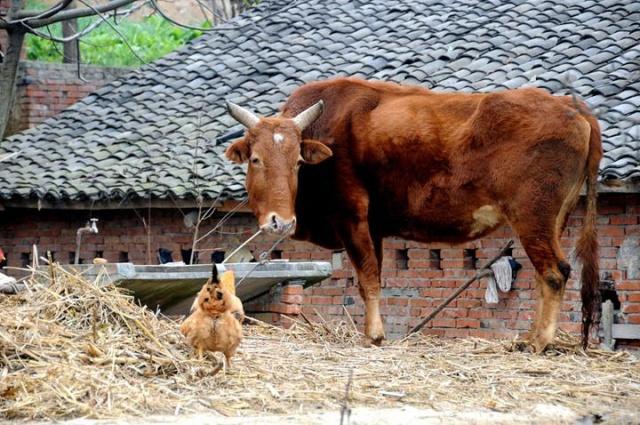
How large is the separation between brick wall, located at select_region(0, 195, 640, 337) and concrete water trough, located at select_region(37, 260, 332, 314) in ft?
1.42

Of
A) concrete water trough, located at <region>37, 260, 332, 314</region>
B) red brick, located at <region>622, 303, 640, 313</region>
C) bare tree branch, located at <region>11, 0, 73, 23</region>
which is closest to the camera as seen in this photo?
concrete water trough, located at <region>37, 260, 332, 314</region>

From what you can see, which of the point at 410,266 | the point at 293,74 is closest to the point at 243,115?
the point at 410,266

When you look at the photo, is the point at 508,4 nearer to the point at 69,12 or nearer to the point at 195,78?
the point at 195,78

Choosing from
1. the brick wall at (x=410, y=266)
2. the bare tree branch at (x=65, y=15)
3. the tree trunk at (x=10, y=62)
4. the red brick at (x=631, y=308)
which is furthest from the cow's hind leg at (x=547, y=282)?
the tree trunk at (x=10, y=62)

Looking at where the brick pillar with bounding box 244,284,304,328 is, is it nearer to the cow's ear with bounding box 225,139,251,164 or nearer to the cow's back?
the cow's back

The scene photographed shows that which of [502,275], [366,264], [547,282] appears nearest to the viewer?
[547,282]

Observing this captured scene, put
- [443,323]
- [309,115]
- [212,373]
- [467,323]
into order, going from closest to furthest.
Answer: [212,373]
[309,115]
[467,323]
[443,323]

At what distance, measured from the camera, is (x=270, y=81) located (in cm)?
1650

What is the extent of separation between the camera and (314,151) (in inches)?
362

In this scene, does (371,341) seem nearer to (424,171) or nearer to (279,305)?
(424,171)

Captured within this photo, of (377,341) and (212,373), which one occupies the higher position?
(377,341)

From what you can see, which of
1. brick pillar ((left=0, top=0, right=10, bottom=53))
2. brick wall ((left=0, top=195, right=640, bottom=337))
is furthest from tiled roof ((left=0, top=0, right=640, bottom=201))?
brick pillar ((left=0, top=0, right=10, bottom=53))

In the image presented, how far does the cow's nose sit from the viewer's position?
29.2 feet

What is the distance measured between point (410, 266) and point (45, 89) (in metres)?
7.59
